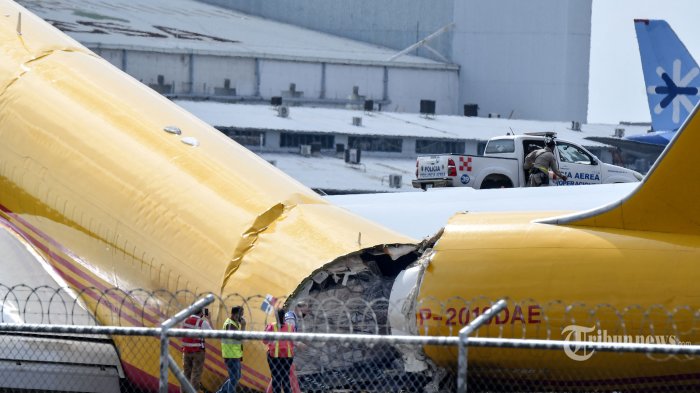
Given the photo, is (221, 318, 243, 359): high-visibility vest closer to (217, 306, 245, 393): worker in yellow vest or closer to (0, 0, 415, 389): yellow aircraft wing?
(217, 306, 245, 393): worker in yellow vest

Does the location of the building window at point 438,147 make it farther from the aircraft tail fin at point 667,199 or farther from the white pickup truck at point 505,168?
the aircraft tail fin at point 667,199

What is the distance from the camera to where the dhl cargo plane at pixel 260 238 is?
1488 centimetres

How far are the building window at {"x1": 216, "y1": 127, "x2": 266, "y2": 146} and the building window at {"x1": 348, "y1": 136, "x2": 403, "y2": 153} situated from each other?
4945mm

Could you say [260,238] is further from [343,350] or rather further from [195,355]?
[195,355]

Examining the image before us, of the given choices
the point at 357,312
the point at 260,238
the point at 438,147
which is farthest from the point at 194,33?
the point at 357,312

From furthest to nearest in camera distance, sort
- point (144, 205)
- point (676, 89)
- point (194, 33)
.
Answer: point (194, 33) < point (676, 89) < point (144, 205)

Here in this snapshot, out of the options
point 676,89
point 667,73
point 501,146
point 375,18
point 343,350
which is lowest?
point 343,350

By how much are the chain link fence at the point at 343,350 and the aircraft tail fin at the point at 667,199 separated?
1062mm

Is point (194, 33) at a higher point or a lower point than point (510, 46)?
lower

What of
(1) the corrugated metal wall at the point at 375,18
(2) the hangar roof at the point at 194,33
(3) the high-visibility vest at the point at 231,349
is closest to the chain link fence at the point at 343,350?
(3) the high-visibility vest at the point at 231,349

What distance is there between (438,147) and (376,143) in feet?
10.1

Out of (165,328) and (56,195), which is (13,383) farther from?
(165,328)

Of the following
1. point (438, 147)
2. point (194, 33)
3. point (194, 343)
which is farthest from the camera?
point (194, 33)

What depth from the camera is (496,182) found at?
121ft
